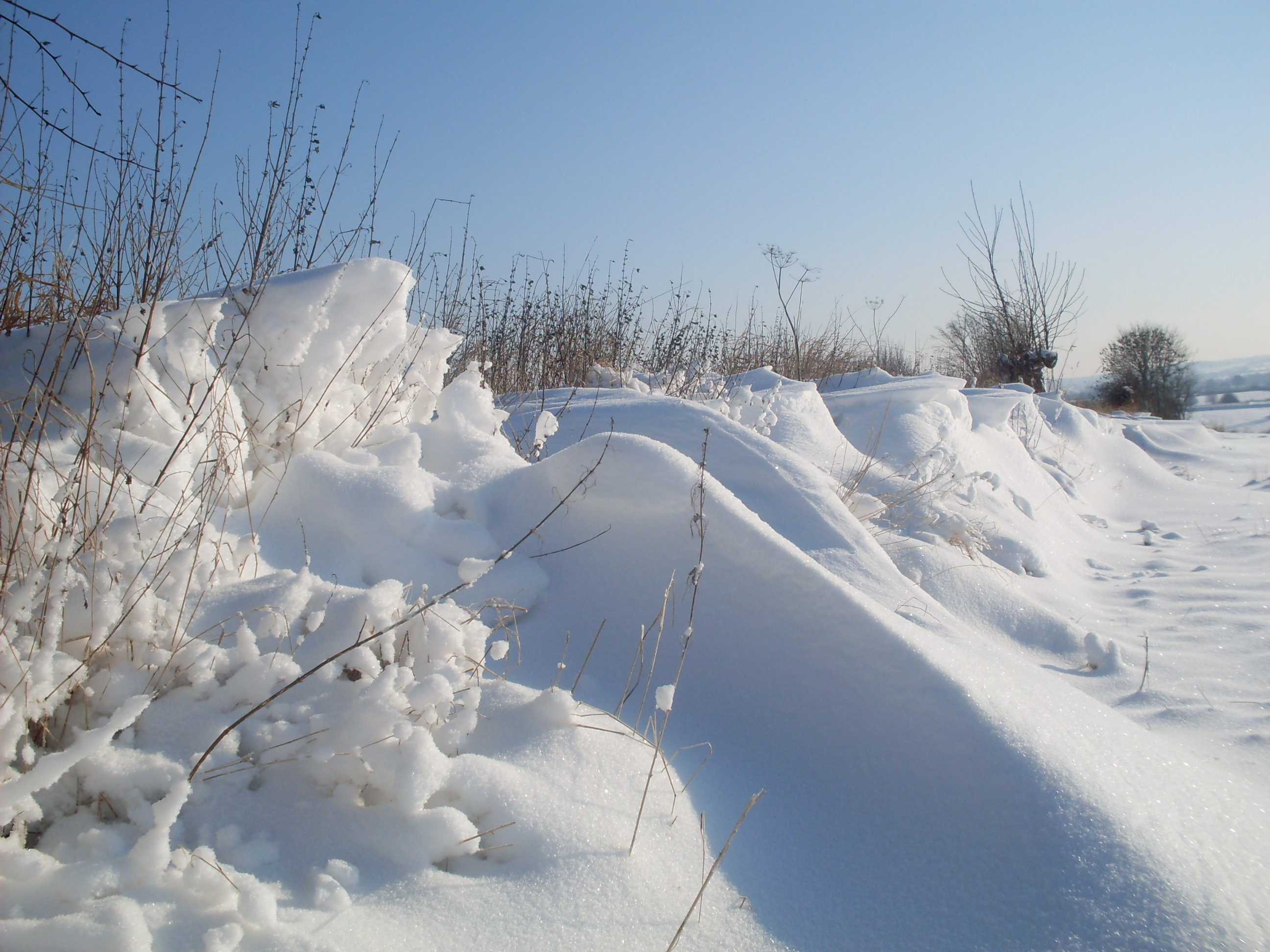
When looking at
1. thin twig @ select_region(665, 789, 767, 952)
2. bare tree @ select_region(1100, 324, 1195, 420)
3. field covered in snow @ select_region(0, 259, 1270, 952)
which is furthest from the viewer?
bare tree @ select_region(1100, 324, 1195, 420)

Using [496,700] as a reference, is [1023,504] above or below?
above

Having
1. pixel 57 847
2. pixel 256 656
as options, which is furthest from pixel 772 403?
pixel 57 847

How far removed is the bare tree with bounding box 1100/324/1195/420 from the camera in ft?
57.2

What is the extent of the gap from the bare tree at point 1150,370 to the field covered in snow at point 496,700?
18.4 metres

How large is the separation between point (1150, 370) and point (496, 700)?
2277cm

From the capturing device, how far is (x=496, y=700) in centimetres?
140

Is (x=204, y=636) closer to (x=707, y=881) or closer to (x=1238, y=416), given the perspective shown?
(x=707, y=881)

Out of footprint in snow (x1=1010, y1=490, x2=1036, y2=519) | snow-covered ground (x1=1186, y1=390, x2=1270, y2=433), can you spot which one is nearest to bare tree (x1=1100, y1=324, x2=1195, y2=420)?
snow-covered ground (x1=1186, y1=390, x2=1270, y2=433)

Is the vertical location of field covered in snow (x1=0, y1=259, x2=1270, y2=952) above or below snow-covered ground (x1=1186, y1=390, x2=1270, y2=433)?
below

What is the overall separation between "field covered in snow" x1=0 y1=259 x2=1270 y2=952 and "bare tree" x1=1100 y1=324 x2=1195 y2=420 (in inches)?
724

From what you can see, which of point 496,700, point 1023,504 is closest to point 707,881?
point 496,700

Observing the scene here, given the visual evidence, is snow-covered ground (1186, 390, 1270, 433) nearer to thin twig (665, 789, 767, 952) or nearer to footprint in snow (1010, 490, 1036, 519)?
footprint in snow (1010, 490, 1036, 519)

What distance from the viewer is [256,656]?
1220 mm

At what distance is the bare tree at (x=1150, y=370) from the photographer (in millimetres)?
17422
